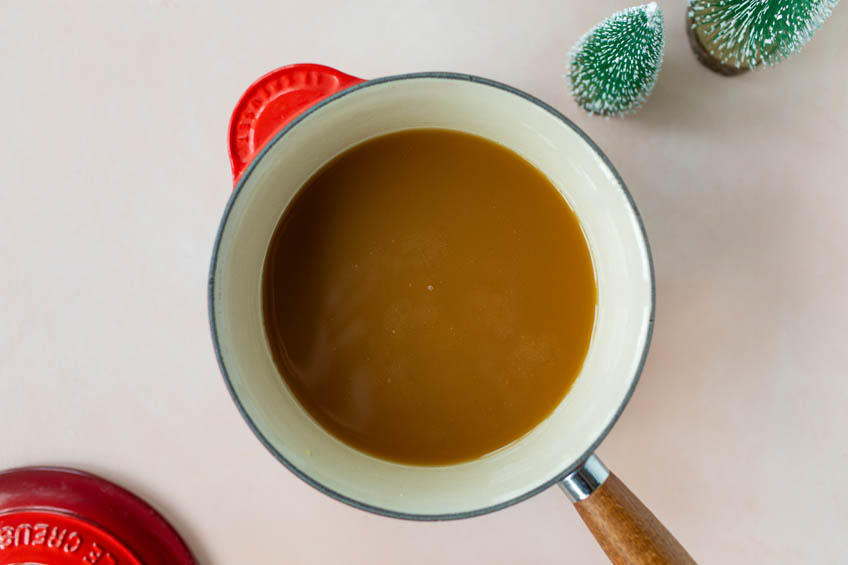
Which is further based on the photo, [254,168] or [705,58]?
[705,58]

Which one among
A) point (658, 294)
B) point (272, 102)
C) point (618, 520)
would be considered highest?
point (272, 102)

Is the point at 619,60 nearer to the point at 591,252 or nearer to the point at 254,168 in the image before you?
the point at 591,252

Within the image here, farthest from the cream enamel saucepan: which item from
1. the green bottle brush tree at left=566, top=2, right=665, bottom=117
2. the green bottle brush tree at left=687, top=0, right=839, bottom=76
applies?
the green bottle brush tree at left=687, top=0, right=839, bottom=76

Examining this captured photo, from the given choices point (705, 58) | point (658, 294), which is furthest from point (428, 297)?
point (705, 58)

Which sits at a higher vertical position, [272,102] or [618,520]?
[272,102]

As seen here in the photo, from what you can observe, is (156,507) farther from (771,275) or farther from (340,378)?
(771,275)
